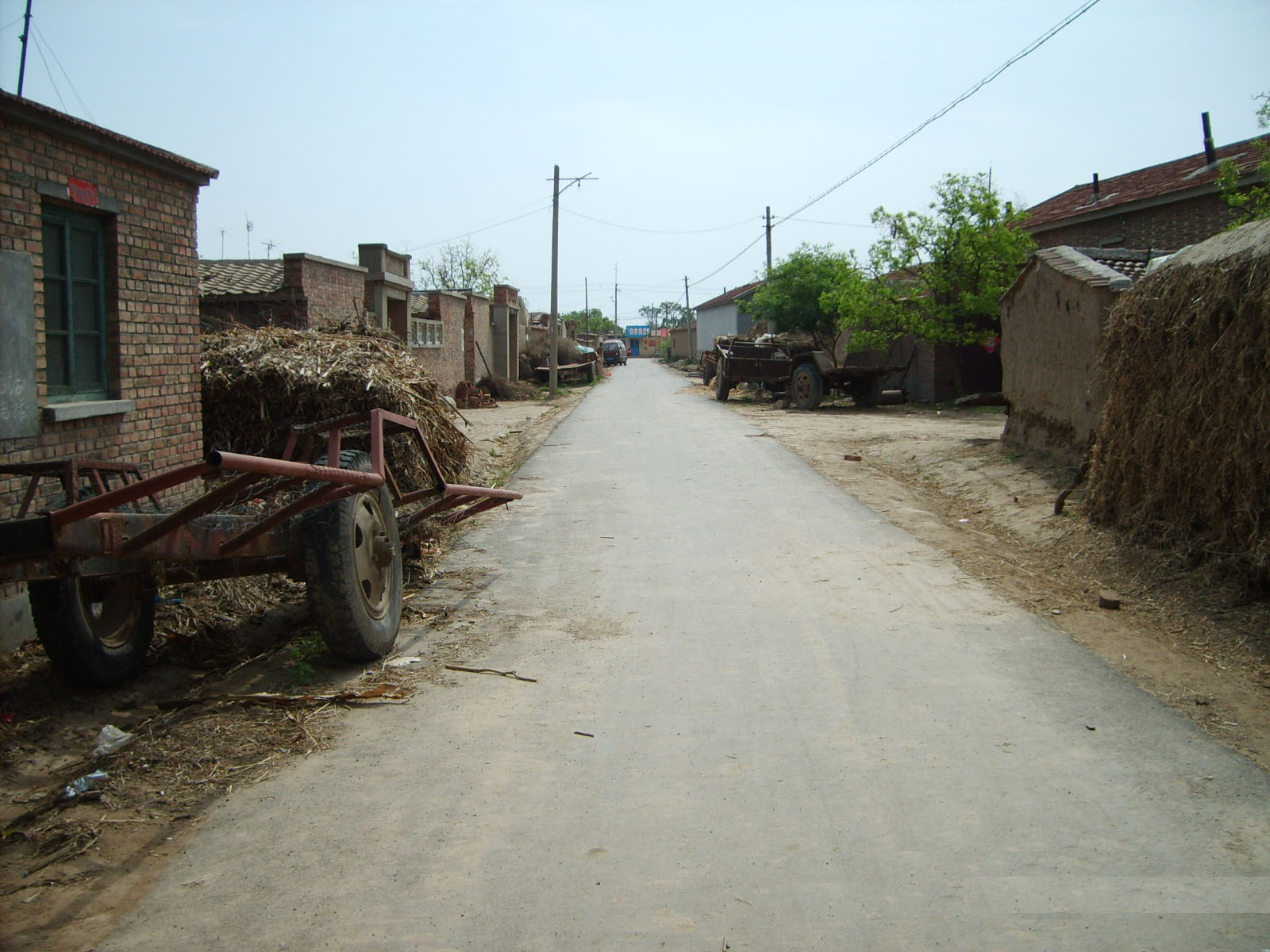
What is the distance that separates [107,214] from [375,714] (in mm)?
4450

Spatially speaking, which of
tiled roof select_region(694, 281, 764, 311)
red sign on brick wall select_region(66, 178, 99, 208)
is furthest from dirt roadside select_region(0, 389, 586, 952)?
tiled roof select_region(694, 281, 764, 311)

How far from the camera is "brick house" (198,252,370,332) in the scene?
15164 millimetres

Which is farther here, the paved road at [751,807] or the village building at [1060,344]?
the village building at [1060,344]

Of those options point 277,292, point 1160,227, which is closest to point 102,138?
point 277,292

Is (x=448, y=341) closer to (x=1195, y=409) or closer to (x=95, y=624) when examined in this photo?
(x=1195, y=409)

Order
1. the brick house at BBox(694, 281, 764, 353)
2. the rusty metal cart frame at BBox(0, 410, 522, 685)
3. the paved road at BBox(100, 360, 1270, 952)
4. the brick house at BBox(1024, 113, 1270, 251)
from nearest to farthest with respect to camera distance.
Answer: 1. the paved road at BBox(100, 360, 1270, 952)
2. the rusty metal cart frame at BBox(0, 410, 522, 685)
3. the brick house at BBox(1024, 113, 1270, 251)
4. the brick house at BBox(694, 281, 764, 353)

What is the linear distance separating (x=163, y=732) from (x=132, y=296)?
154 inches

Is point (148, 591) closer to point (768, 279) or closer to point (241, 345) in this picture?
point (241, 345)

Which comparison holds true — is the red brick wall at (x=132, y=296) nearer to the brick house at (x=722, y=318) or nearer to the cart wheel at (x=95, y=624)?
the cart wheel at (x=95, y=624)

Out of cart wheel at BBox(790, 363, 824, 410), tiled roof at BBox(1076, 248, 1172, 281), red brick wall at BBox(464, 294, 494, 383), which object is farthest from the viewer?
red brick wall at BBox(464, 294, 494, 383)

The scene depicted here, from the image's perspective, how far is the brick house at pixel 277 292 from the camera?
597 inches

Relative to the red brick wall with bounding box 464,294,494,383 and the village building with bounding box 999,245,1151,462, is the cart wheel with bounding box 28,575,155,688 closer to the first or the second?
the village building with bounding box 999,245,1151,462

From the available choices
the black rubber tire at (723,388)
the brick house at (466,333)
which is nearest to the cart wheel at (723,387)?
the black rubber tire at (723,388)

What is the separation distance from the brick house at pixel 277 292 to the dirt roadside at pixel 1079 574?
26.4ft
